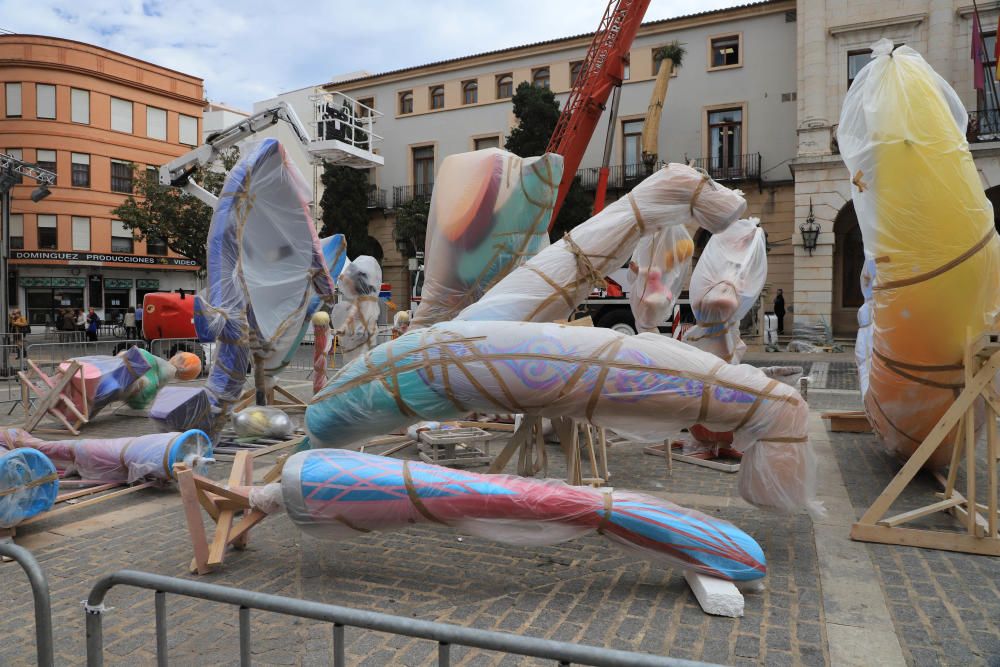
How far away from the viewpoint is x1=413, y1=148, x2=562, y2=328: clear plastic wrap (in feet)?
16.0

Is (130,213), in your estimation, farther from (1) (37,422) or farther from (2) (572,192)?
(1) (37,422)

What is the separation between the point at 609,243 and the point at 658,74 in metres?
21.8

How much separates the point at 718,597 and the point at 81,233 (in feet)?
111

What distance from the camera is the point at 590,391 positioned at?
3412mm

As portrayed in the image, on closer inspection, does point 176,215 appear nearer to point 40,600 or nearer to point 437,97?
point 437,97

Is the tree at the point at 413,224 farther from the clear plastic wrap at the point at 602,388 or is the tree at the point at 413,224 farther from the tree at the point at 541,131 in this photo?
the clear plastic wrap at the point at 602,388

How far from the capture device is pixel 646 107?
2495 cm

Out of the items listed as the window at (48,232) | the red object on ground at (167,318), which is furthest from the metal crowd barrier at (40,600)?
the window at (48,232)

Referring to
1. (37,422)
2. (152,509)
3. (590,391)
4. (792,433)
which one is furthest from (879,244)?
(37,422)

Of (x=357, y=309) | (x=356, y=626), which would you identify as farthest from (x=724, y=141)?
(x=356, y=626)

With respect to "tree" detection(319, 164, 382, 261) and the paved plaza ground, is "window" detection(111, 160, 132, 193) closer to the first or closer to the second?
"tree" detection(319, 164, 382, 261)

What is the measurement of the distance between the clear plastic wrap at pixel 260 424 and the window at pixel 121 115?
29513 mm

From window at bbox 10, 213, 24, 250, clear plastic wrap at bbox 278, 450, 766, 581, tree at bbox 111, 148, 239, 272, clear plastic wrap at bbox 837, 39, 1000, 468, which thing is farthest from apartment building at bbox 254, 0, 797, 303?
clear plastic wrap at bbox 278, 450, 766, 581

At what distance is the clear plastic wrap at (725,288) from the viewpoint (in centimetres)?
625
